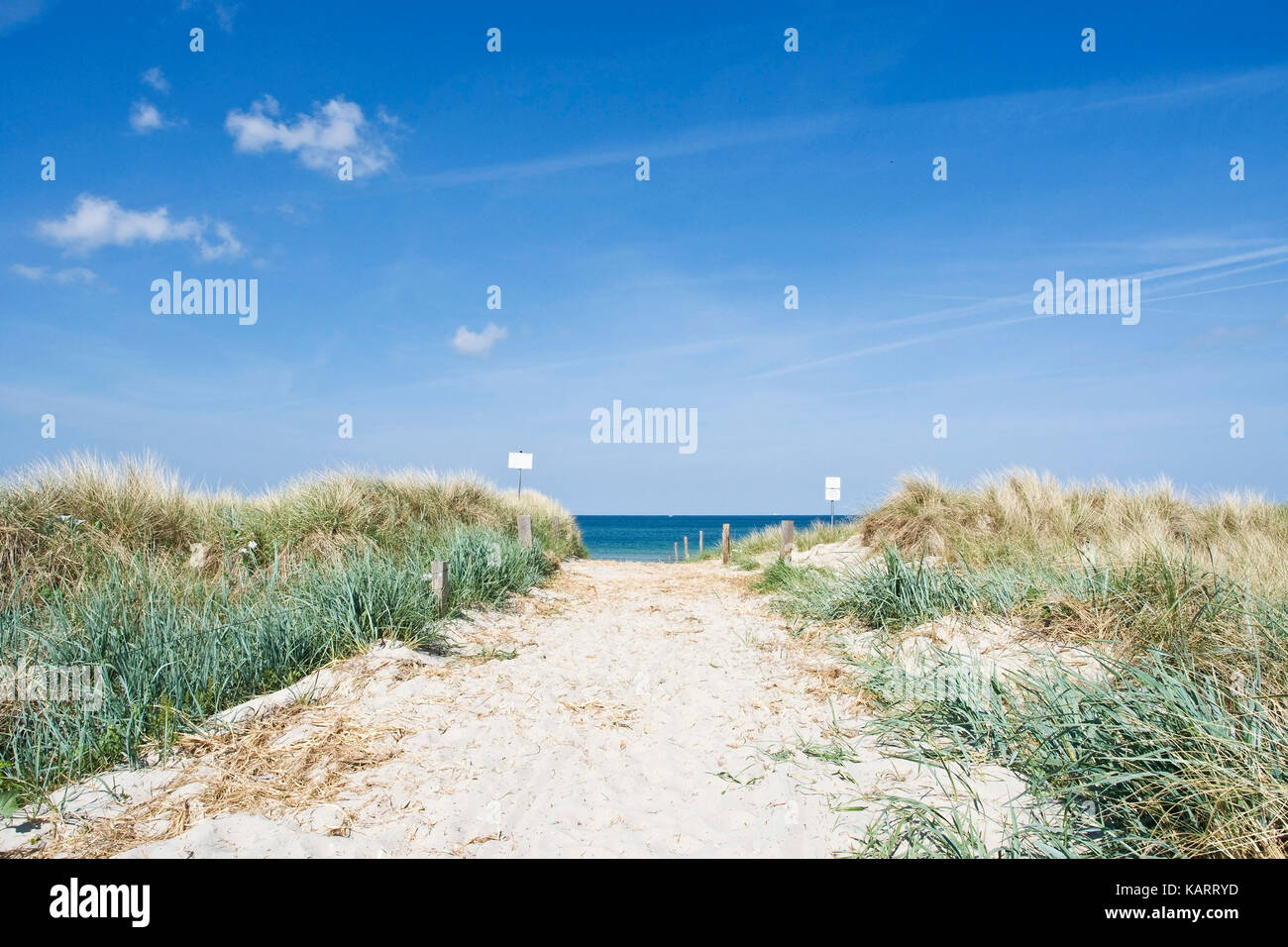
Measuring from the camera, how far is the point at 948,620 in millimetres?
5660

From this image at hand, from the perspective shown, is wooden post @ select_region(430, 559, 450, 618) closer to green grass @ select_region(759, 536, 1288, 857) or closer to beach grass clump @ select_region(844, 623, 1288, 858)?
green grass @ select_region(759, 536, 1288, 857)

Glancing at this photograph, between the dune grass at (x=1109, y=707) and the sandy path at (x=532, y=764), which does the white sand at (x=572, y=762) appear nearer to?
the sandy path at (x=532, y=764)

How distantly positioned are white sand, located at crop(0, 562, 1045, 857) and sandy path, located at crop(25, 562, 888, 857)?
0.01 meters

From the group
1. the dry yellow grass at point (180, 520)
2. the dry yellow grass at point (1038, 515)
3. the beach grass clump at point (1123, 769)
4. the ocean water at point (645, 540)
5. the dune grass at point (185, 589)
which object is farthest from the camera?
the ocean water at point (645, 540)

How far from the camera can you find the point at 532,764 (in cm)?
370

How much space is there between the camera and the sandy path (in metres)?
2.86

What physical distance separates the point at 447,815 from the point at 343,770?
2.58ft

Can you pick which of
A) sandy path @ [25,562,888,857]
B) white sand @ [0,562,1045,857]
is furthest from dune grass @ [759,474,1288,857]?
sandy path @ [25,562,888,857]

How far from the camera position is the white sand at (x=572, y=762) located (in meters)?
2.87

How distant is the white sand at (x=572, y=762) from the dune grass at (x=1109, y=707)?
253mm

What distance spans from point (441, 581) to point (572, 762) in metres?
3.70

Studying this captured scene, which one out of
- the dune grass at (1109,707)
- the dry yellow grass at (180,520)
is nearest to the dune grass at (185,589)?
the dry yellow grass at (180,520)

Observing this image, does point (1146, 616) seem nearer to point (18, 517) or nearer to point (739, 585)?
point (739, 585)

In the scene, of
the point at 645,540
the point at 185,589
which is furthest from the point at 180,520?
the point at 645,540
